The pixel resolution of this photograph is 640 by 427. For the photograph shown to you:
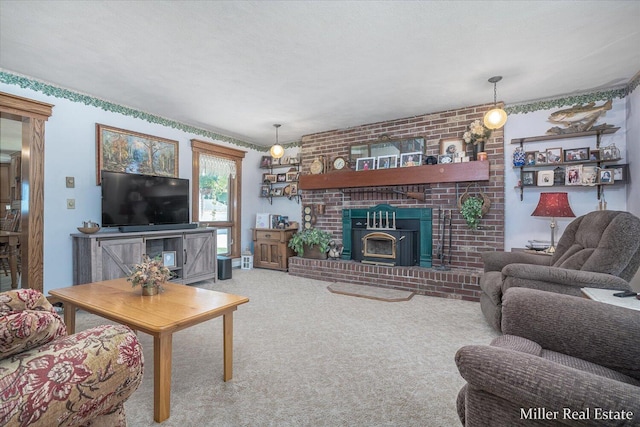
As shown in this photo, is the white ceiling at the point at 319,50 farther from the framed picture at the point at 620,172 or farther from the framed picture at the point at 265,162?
the framed picture at the point at 265,162

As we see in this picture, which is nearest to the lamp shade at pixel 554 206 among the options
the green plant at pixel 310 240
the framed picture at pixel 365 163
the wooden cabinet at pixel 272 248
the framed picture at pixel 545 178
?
the framed picture at pixel 545 178

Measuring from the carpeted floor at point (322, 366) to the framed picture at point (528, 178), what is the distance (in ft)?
5.49

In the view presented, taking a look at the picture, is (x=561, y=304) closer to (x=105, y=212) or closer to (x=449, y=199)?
(x=449, y=199)

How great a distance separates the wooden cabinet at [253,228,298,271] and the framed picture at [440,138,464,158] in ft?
9.20

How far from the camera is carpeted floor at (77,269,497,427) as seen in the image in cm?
158

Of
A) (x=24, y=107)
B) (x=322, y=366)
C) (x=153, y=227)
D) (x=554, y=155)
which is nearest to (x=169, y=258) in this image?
(x=153, y=227)

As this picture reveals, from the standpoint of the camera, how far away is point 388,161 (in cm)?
454

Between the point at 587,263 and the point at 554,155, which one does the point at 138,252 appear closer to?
the point at 587,263

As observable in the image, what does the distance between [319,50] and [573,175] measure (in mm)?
3209

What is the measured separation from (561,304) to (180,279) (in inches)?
161

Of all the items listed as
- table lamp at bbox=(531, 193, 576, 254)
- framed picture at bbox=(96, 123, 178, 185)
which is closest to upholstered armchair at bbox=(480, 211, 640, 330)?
table lamp at bbox=(531, 193, 576, 254)

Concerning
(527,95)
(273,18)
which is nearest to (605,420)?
(273,18)

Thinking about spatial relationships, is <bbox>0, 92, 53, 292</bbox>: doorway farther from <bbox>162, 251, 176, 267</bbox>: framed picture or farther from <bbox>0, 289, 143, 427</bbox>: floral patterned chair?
<bbox>0, 289, 143, 427</bbox>: floral patterned chair

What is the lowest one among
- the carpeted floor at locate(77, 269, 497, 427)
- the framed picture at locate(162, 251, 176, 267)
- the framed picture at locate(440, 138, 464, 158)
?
the carpeted floor at locate(77, 269, 497, 427)
